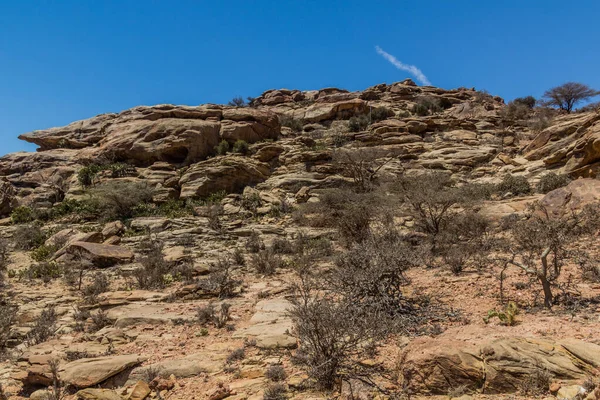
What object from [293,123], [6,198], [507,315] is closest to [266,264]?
[507,315]

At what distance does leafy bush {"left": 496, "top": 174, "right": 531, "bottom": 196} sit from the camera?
15844 mm

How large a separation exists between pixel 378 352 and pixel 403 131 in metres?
24.7

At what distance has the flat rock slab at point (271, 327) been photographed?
498 cm

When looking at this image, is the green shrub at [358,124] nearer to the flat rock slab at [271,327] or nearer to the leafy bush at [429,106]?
the leafy bush at [429,106]

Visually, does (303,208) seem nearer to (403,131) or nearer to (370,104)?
(403,131)

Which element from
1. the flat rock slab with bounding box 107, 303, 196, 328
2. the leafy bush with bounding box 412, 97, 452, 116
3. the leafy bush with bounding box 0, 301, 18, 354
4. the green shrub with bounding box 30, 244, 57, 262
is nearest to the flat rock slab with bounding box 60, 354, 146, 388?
the flat rock slab with bounding box 107, 303, 196, 328

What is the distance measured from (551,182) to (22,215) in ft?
88.6

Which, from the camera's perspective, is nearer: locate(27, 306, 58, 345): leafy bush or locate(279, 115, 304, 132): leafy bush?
locate(27, 306, 58, 345): leafy bush

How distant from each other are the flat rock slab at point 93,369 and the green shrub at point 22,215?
Result: 18975 millimetres

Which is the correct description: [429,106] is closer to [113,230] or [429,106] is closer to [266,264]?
[266,264]

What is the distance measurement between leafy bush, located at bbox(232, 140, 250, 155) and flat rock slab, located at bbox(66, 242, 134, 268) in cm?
1341

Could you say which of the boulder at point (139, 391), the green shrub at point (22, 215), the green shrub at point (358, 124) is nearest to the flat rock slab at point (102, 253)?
the boulder at point (139, 391)

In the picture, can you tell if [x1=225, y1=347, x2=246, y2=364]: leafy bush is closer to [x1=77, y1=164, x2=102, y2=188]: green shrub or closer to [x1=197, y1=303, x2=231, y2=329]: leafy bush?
[x1=197, y1=303, x2=231, y2=329]: leafy bush

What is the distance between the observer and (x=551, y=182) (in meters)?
15.0
